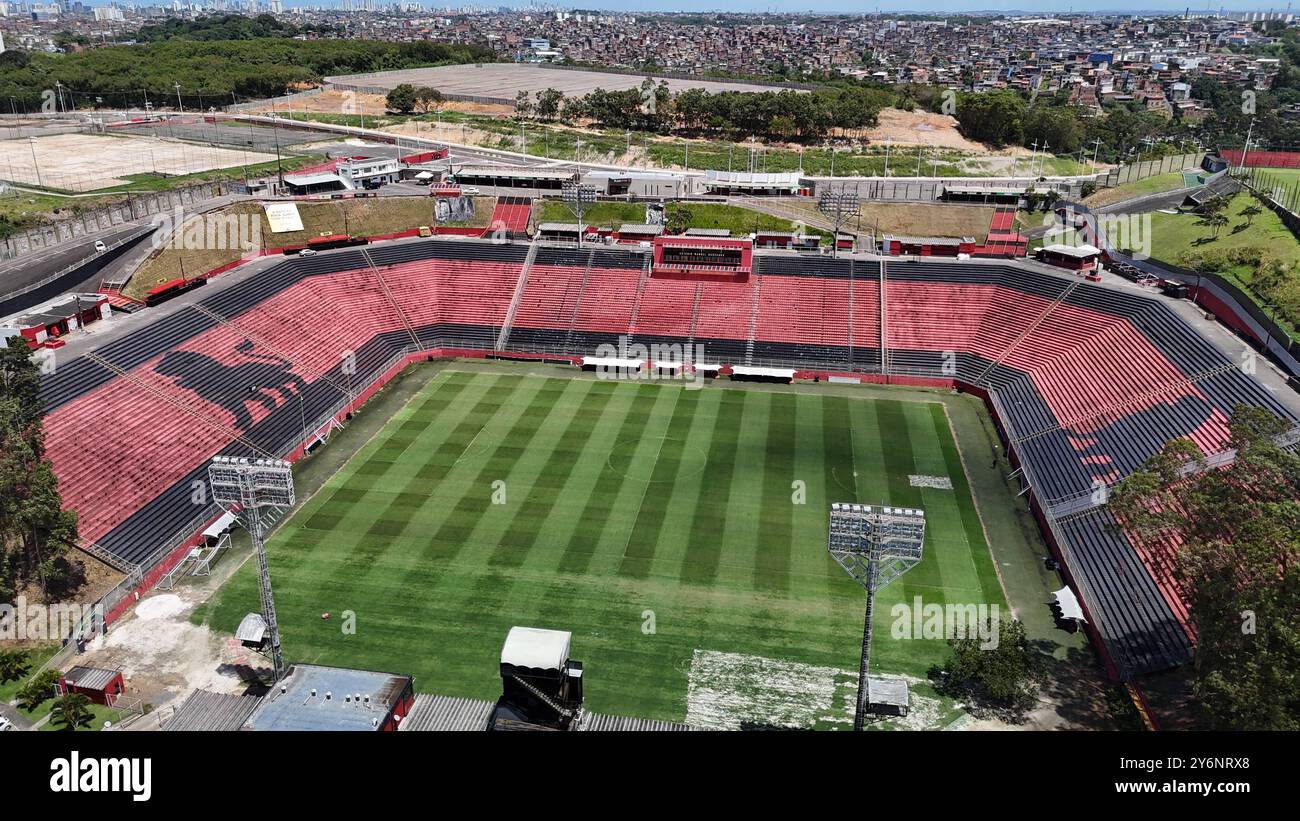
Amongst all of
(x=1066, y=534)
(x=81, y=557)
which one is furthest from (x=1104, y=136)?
(x=81, y=557)

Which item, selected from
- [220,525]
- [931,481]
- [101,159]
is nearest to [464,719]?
[220,525]

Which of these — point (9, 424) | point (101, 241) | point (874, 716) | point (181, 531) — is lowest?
point (874, 716)

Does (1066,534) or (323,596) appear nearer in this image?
(323,596)

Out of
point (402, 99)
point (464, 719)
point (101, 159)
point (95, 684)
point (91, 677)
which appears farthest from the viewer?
point (402, 99)

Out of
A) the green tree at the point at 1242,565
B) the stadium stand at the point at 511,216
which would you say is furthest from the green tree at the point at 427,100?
the green tree at the point at 1242,565

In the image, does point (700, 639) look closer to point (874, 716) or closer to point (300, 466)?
point (874, 716)

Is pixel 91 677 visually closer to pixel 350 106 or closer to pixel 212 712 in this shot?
pixel 212 712

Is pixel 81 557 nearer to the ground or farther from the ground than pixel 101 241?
nearer to the ground
